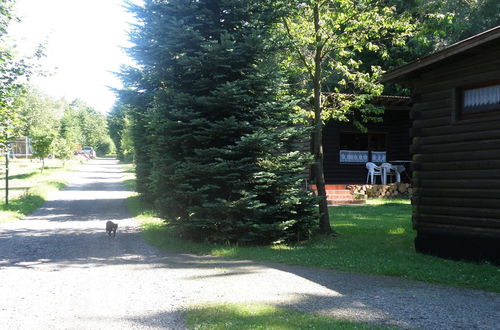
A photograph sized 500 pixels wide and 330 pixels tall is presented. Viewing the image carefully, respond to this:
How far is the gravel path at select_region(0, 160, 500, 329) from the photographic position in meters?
5.30

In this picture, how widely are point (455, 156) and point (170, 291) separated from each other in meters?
5.92

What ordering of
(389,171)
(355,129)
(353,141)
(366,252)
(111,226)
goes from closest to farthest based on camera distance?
(366,252) < (111,226) < (355,129) < (389,171) < (353,141)

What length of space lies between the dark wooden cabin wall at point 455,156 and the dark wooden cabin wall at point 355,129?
35.3 feet

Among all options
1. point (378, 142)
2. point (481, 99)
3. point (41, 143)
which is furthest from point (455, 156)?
point (41, 143)

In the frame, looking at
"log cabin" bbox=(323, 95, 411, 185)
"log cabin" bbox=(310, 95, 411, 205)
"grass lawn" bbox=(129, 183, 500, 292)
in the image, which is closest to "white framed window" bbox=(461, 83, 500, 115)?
"grass lawn" bbox=(129, 183, 500, 292)

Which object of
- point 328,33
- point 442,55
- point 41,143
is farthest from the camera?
point 41,143

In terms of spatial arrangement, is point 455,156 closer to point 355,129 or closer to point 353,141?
point 355,129

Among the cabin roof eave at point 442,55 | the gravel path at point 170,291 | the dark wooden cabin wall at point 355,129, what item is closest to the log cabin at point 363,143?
Answer: the dark wooden cabin wall at point 355,129

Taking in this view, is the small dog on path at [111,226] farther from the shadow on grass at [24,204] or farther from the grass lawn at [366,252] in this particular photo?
the shadow on grass at [24,204]

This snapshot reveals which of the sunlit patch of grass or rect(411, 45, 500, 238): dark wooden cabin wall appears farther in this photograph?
the sunlit patch of grass

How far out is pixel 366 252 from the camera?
9508 mm

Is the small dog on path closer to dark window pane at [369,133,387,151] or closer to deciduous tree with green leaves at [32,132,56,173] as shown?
dark window pane at [369,133,387,151]

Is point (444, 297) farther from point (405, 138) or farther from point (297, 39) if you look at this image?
point (405, 138)

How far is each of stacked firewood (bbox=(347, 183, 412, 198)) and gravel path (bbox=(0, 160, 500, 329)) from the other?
11.2 metres
